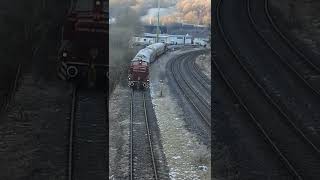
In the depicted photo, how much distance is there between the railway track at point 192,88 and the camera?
2116 cm

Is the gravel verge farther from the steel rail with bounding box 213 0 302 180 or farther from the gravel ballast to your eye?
the steel rail with bounding box 213 0 302 180

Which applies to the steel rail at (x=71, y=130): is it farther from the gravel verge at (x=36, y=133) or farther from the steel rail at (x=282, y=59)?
the steel rail at (x=282, y=59)

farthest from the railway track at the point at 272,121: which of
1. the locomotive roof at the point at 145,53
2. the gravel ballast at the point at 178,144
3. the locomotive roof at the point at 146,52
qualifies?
the locomotive roof at the point at 145,53

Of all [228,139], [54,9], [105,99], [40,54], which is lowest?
[228,139]

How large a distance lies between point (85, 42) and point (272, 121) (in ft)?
24.2

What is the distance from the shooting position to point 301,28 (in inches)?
1110

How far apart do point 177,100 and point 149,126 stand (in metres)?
5.32

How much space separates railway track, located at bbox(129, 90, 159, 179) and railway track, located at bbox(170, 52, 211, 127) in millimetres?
2419

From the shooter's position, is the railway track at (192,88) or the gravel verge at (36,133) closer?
the gravel verge at (36,133)

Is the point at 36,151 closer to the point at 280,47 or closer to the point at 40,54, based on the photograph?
the point at 40,54

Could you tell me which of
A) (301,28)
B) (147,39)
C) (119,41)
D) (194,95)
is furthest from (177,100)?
(147,39)

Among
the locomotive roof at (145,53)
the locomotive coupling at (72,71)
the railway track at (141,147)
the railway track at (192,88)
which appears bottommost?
the railway track at (141,147)

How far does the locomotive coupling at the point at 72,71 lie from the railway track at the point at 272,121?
6.56 meters

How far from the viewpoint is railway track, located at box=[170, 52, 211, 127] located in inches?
833
